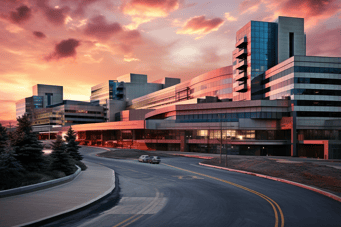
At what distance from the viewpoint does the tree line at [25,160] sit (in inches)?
725

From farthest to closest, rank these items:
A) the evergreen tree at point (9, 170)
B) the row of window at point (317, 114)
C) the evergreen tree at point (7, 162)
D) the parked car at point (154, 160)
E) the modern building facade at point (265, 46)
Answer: the modern building facade at point (265, 46), the row of window at point (317, 114), the parked car at point (154, 160), the evergreen tree at point (7, 162), the evergreen tree at point (9, 170)

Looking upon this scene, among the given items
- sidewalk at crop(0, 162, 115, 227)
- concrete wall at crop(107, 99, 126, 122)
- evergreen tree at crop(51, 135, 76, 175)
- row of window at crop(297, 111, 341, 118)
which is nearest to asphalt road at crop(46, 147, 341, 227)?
sidewalk at crop(0, 162, 115, 227)

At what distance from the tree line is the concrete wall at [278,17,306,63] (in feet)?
242

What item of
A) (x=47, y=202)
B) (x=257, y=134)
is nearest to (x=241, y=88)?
(x=257, y=134)

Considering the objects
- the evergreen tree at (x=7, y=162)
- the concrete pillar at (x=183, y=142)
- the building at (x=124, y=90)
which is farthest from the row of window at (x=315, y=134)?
the building at (x=124, y=90)

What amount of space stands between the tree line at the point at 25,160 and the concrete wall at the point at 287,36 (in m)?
73.7

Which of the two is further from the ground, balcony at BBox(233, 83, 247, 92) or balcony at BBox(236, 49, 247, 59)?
balcony at BBox(236, 49, 247, 59)

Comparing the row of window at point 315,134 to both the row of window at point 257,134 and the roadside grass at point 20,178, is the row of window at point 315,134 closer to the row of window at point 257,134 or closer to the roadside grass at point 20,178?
the row of window at point 257,134

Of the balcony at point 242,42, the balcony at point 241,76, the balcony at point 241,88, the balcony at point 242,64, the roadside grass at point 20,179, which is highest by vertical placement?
the balcony at point 242,42

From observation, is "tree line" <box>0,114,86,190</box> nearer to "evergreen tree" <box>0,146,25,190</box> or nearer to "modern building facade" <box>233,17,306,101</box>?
"evergreen tree" <box>0,146,25,190</box>

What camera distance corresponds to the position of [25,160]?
875 inches

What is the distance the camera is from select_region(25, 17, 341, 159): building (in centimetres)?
6738

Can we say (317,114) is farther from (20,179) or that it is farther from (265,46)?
(20,179)

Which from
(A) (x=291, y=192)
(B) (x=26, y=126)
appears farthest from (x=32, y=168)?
(A) (x=291, y=192)
